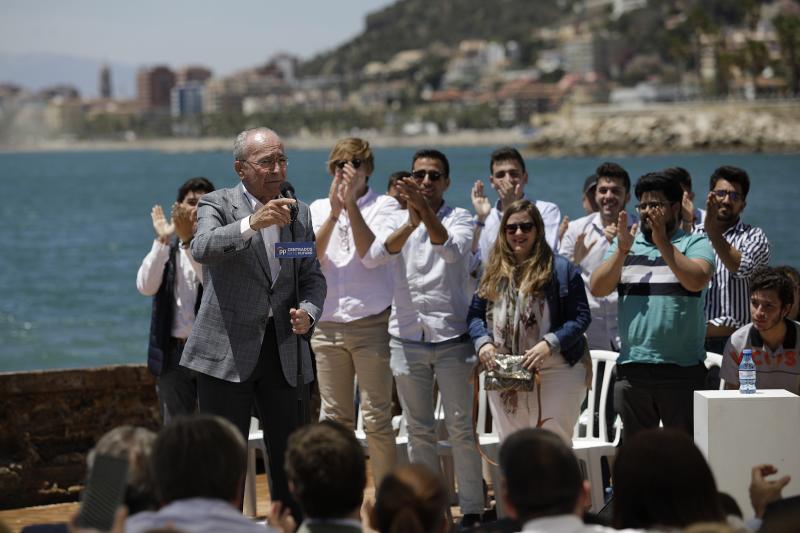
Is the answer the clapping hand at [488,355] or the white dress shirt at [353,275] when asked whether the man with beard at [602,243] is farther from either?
the clapping hand at [488,355]

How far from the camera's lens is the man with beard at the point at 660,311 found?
556 cm

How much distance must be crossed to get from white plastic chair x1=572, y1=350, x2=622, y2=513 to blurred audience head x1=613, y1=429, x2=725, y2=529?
2.55 m

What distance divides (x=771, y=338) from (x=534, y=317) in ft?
3.45

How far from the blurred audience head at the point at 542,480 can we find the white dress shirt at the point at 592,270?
3684 millimetres

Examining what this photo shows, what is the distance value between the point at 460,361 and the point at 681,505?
9.50 feet

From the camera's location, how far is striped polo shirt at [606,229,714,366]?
5570 millimetres

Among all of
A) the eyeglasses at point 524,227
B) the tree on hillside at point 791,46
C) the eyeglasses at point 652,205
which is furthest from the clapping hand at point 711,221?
the tree on hillside at point 791,46

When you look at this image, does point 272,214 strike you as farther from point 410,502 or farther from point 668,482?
point 668,482

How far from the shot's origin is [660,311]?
558 cm

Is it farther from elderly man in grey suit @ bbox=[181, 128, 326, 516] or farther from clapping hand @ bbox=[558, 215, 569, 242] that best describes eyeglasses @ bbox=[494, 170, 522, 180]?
elderly man in grey suit @ bbox=[181, 128, 326, 516]

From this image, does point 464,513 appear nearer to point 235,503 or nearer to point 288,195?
point 288,195

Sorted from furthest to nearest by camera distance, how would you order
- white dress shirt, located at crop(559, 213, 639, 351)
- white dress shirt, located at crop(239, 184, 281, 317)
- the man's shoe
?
white dress shirt, located at crop(559, 213, 639, 351)
the man's shoe
white dress shirt, located at crop(239, 184, 281, 317)

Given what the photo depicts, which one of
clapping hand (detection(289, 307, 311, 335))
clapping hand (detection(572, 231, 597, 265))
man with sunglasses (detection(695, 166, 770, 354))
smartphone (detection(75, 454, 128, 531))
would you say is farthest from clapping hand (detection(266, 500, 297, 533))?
clapping hand (detection(572, 231, 597, 265))

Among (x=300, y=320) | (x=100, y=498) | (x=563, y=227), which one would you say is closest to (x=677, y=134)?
(x=563, y=227)
